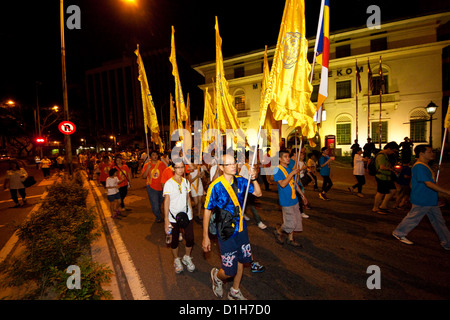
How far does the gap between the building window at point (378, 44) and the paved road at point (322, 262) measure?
22590mm

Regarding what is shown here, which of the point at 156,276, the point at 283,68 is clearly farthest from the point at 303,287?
the point at 283,68

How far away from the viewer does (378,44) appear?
2178cm

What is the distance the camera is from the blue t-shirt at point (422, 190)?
4016mm

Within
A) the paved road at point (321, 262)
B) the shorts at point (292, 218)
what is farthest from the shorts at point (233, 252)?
the shorts at point (292, 218)

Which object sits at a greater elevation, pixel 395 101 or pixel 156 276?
pixel 395 101

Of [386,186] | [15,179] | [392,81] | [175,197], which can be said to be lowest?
[386,186]

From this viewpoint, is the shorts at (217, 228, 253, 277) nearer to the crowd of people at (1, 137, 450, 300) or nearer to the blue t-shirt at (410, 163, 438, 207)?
the crowd of people at (1, 137, 450, 300)

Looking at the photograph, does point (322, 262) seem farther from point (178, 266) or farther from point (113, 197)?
point (113, 197)

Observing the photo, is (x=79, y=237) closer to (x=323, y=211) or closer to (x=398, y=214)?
A: (x=323, y=211)

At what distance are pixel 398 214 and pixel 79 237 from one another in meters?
7.66

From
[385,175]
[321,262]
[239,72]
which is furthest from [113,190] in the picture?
[239,72]

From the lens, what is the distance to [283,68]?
3.47 metres
